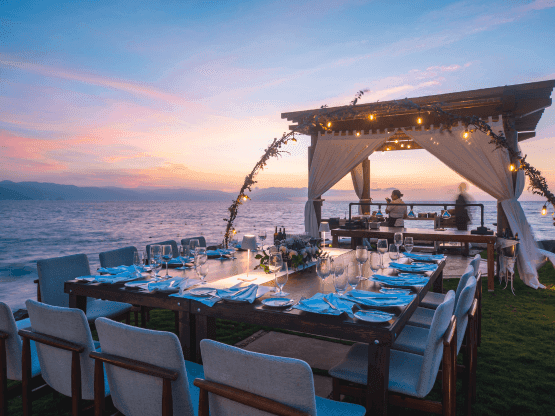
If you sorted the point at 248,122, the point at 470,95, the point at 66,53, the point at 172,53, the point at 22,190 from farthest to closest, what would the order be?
the point at 22,190, the point at 248,122, the point at 66,53, the point at 172,53, the point at 470,95

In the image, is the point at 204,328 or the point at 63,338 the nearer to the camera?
the point at 63,338

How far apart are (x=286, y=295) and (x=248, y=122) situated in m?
8.32

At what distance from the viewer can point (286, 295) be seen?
1902mm

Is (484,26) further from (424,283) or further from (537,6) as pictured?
(424,283)

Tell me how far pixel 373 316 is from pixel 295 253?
1.13 meters

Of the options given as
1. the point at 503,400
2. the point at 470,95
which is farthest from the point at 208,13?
the point at 503,400

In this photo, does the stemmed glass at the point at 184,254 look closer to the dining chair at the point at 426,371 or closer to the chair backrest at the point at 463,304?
the dining chair at the point at 426,371

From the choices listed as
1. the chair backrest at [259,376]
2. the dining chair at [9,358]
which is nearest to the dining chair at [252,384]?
the chair backrest at [259,376]

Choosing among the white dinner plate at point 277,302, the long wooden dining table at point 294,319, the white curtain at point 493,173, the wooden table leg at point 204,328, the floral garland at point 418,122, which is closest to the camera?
the long wooden dining table at point 294,319

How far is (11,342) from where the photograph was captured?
5.89 ft

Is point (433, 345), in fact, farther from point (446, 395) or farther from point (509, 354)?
point (509, 354)

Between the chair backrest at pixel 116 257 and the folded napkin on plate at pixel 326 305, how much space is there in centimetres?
209

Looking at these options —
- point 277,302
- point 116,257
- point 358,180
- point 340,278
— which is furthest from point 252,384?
point 358,180

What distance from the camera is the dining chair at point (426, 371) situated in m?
1.51
